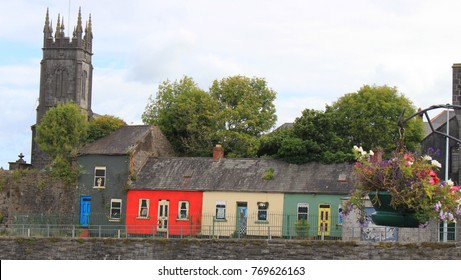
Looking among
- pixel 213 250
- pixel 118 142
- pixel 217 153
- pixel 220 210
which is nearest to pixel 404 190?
pixel 213 250

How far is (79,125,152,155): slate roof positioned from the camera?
5078cm

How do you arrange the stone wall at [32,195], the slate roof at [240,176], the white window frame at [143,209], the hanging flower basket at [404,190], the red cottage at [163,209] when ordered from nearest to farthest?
the hanging flower basket at [404,190] < the slate roof at [240,176] < the red cottage at [163,209] < the white window frame at [143,209] < the stone wall at [32,195]

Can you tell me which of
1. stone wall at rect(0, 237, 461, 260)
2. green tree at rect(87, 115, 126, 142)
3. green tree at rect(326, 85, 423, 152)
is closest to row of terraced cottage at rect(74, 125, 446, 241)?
green tree at rect(87, 115, 126, 142)

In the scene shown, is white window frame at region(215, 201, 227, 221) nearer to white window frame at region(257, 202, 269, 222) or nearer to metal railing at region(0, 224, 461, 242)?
metal railing at region(0, 224, 461, 242)

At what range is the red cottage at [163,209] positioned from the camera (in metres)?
47.2

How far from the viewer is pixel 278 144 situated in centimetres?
5091

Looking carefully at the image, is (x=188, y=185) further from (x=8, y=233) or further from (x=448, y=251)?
(x=448, y=251)

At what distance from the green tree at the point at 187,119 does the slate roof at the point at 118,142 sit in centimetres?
533

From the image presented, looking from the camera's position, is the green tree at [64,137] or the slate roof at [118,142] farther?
the green tree at [64,137]

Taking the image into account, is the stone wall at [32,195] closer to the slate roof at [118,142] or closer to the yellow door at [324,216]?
the slate roof at [118,142]

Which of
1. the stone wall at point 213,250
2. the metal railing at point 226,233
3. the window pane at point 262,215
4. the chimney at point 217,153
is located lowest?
the stone wall at point 213,250

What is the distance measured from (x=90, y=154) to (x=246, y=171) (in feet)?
28.7

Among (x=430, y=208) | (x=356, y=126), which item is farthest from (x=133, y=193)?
(x=430, y=208)

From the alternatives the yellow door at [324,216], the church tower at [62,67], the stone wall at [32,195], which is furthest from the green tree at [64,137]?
the church tower at [62,67]
